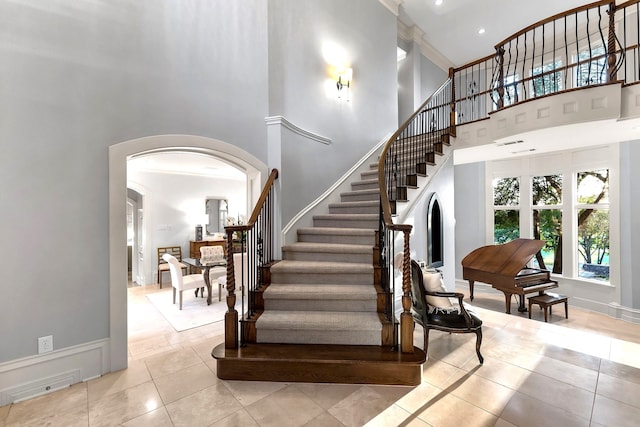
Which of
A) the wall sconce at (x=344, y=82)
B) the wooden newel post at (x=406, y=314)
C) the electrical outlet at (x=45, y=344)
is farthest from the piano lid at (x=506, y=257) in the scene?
the electrical outlet at (x=45, y=344)

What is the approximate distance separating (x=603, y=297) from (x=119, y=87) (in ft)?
27.2

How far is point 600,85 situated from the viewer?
3.47 meters

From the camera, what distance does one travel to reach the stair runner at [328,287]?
2.78 m

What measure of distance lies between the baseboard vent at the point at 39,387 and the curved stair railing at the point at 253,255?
134 cm

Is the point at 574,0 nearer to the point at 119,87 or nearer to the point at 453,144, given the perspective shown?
the point at 453,144

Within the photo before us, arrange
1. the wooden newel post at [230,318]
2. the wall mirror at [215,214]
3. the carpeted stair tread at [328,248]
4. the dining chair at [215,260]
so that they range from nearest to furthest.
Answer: the wooden newel post at [230,318] < the carpeted stair tread at [328,248] < the dining chair at [215,260] < the wall mirror at [215,214]

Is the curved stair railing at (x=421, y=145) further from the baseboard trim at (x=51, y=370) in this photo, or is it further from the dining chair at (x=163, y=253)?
the dining chair at (x=163, y=253)

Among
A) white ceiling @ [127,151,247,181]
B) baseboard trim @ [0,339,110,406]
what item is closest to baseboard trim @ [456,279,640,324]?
white ceiling @ [127,151,247,181]

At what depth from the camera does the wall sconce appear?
497 cm

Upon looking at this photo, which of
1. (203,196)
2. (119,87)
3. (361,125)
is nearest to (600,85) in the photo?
(361,125)

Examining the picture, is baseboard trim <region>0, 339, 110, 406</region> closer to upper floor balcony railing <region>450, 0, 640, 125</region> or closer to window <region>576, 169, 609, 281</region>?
upper floor balcony railing <region>450, 0, 640, 125</region>

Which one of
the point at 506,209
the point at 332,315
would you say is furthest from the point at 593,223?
the point at 332,315

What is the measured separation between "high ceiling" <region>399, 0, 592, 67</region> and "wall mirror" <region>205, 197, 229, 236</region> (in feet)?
21.4

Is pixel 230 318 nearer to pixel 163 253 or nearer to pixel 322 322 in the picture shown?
pixel 322 322
